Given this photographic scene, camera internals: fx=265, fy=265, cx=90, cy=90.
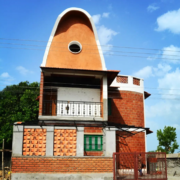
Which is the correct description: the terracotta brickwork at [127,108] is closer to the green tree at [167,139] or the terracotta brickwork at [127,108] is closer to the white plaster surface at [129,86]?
the white plaster surface at [129,86]

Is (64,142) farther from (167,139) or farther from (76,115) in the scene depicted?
(167,139)

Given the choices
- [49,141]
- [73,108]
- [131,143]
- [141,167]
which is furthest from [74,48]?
[141,167]

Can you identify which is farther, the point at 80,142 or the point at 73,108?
the point at 73,108

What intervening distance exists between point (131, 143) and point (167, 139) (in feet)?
62.1

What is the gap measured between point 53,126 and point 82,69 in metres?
3.65

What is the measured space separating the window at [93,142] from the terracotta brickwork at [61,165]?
108cm

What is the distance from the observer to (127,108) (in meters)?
18.7

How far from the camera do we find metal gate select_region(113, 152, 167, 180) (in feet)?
39.5

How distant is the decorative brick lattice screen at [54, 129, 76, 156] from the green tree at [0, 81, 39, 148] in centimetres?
1192

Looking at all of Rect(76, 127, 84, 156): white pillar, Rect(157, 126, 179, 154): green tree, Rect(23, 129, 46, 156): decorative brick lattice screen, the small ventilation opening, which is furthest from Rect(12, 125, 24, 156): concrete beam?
Rect(157, 126, 179, 154): green tree

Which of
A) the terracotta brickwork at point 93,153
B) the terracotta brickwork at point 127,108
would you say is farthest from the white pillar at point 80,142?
the terracotta brickwork at point 127,108

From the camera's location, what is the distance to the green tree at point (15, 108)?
25.2 m

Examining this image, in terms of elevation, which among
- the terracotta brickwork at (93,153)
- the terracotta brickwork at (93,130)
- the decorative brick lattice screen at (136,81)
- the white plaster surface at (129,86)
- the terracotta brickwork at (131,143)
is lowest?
the terracotta brickwork at (93,153)

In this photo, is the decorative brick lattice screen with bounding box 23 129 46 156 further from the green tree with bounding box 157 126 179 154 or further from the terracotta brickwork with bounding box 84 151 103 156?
the green tree with bounding box 157 126 179 154
